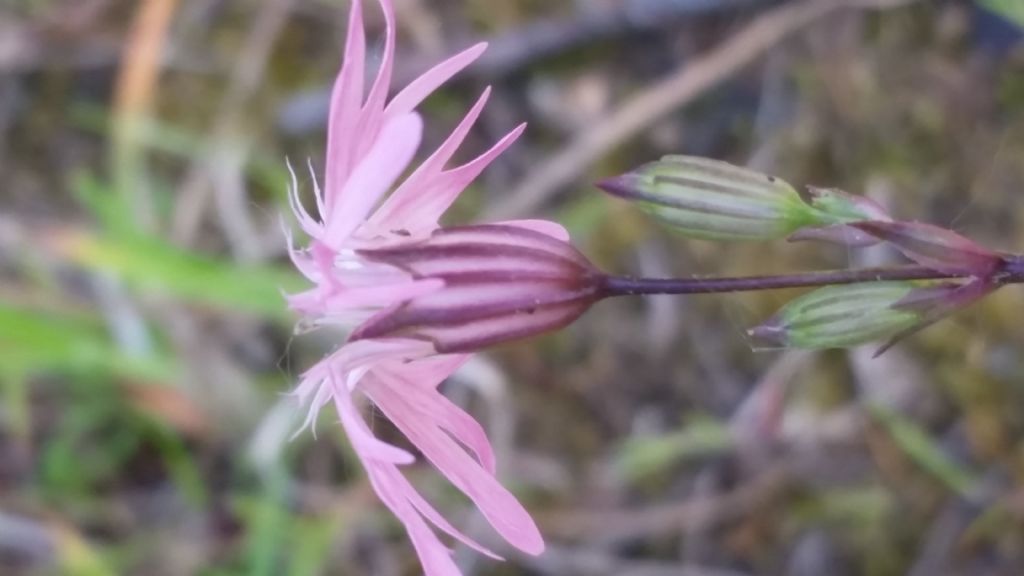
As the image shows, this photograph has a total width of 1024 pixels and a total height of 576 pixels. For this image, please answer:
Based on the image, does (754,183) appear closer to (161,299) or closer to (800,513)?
(800,513)

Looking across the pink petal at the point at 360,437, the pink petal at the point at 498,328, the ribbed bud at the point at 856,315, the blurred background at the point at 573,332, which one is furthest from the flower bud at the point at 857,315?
the blurred background at the point at 573,332

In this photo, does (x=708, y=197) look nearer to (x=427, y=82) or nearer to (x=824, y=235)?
(x=824, y=235)

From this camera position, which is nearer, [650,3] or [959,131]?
[959,131]

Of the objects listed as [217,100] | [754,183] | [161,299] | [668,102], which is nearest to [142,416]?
[161,299]

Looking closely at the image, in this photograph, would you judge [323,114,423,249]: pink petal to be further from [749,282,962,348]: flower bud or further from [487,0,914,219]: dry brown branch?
[487,0,914,219]: dry brown branch

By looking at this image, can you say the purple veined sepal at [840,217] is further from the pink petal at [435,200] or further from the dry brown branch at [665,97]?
the dry brown branch at [665,97]

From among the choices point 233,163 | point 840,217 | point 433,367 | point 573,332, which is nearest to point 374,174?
point 433,367

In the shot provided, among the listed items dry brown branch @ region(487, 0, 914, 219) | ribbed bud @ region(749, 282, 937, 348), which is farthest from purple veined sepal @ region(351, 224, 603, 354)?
dry brown branch @ region(487, 0, 914, 219)
